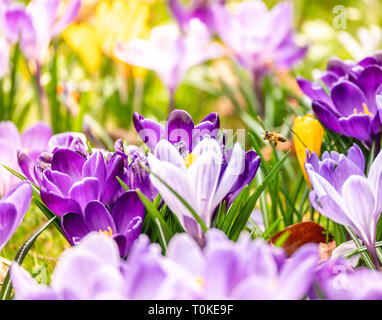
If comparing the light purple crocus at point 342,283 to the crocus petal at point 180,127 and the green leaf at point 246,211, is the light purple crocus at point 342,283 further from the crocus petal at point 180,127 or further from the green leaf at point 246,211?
the crocus petal at point 180,127

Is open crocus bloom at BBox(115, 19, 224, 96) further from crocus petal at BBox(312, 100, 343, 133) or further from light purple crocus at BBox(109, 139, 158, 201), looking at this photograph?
light purple crocus at BBox(109, 139, 158, 201)

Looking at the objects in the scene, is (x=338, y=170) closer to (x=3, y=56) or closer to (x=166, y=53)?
(x=166, y=53)

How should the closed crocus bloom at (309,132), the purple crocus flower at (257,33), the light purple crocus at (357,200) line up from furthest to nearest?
the purple crocus flower at (257,33), the closed crocus bloom at (309,132), the light purple crocus at (357,200)

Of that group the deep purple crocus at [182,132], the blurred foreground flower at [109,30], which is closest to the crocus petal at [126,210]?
the deep purple crocus at [182,132]

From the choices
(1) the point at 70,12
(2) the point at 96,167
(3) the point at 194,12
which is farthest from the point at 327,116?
(3) the point at 194,12

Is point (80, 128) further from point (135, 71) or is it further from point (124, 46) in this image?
point (135, 71)

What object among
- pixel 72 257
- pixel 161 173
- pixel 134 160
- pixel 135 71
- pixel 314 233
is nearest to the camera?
pixel 72 257
